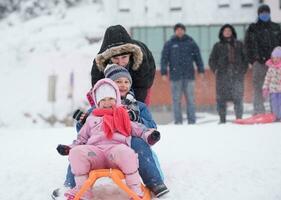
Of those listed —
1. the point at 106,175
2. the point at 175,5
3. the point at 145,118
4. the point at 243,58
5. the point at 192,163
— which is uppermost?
the point at 175,5

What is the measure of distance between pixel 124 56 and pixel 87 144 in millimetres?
A: 1123

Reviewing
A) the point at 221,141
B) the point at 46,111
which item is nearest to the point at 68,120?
the point at 46,111

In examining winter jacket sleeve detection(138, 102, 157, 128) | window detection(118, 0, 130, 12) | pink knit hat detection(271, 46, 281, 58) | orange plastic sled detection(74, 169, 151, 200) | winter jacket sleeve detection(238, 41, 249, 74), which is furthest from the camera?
window detection(118, 0, 130, 12)

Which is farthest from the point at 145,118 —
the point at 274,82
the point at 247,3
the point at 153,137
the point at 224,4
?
the point at 224,4

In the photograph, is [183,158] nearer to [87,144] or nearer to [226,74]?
[87,144]

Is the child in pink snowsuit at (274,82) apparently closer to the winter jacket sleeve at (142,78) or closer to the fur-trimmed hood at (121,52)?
the winter jacket sleeve at (142,78)

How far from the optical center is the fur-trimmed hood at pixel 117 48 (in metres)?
3.92

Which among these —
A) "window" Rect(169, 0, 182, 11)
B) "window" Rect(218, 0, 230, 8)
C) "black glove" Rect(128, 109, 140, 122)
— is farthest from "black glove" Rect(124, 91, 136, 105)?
"window" Rect(218, 0, 230, 8)

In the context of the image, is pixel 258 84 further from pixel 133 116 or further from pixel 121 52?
pixel 133 116

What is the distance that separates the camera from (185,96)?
790cm

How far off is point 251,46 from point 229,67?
Answer: 490 mm

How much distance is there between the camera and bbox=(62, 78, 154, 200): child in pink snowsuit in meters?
2.87

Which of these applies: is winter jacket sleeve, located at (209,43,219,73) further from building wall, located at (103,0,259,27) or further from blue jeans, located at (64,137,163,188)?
building wall, located at (103,0,259,27)

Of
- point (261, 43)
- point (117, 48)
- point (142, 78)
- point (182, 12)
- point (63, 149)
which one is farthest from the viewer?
point (182, 12)
